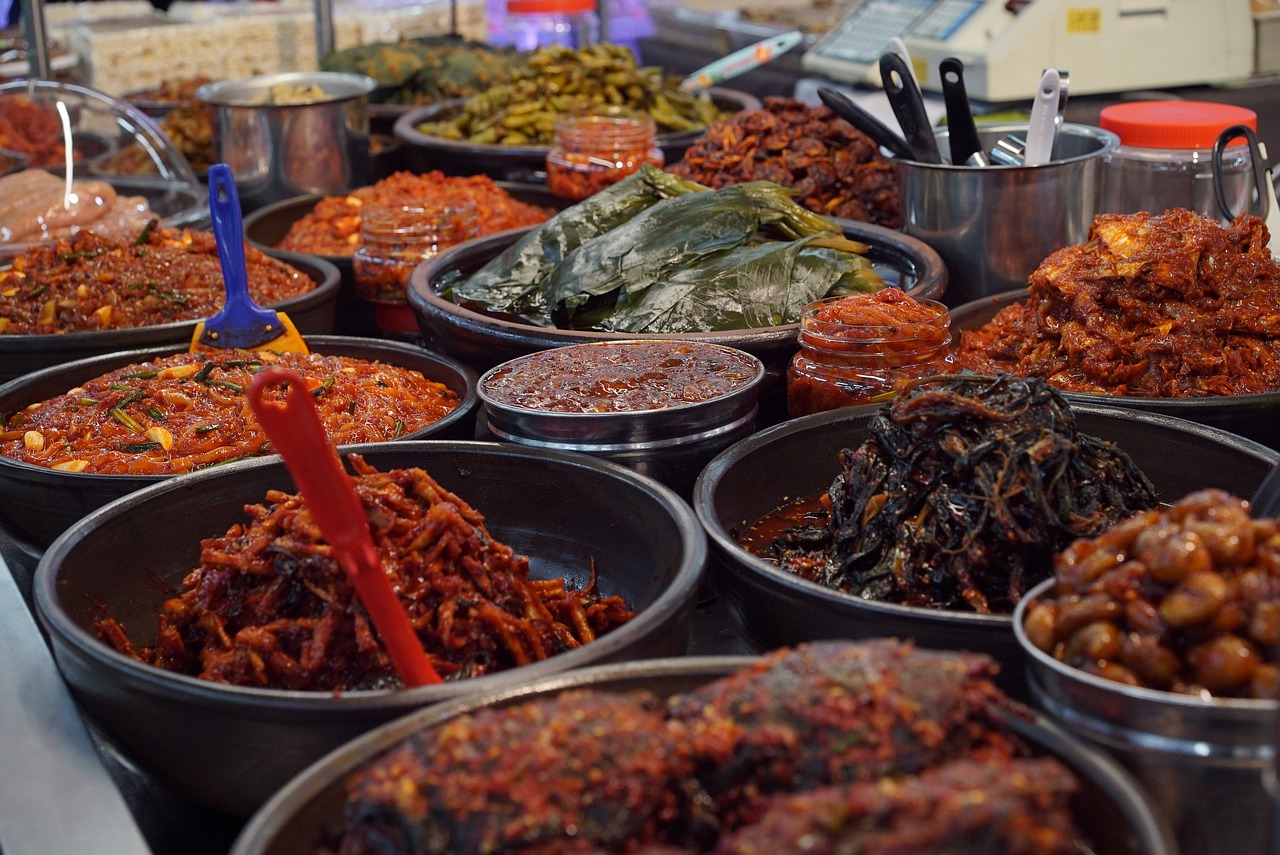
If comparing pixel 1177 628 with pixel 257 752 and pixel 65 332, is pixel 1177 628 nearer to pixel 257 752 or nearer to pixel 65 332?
pixel 257 752

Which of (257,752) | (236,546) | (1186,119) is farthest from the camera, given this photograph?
(1186,119)

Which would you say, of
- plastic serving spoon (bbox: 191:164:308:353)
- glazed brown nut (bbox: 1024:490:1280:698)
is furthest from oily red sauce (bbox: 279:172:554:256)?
glazed brown nut (bbox: 1024:490:1280:698)

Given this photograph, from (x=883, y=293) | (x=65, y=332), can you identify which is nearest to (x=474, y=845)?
(x=883, y=293)

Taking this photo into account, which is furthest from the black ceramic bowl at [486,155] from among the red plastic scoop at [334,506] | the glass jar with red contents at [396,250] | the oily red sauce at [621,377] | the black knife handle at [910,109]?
the red plastic scoop at [334,506]

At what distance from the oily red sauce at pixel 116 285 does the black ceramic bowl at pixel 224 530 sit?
1.14 m

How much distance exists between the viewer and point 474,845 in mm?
927

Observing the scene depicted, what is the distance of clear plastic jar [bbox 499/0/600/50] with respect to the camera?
5.86 meters

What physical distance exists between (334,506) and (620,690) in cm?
36

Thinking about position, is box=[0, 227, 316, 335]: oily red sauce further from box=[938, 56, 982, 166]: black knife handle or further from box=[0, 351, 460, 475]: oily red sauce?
box=[938, 56, 982, 166]: black knife handle

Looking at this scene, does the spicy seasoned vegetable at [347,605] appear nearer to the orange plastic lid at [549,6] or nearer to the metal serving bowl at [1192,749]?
the metal serving bowl at [1192,749]

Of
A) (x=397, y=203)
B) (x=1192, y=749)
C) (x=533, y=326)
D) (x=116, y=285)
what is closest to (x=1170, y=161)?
(x=533, y=326)

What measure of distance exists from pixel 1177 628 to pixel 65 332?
249cm

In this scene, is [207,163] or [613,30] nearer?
[207,163]

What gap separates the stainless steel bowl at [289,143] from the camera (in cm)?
403
